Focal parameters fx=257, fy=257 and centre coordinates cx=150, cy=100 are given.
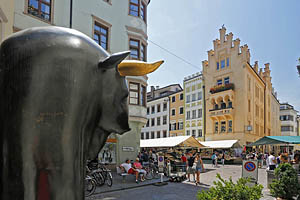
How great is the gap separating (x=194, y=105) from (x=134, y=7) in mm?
28049

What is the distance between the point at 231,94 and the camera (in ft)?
126

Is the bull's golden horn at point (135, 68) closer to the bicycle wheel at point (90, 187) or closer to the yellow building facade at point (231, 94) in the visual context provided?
the bicycle wheel at point (90, 187)

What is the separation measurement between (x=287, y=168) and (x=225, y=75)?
106 ft

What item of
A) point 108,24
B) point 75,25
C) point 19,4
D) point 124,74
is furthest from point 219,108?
point 124,74

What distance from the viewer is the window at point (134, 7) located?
2025 cm

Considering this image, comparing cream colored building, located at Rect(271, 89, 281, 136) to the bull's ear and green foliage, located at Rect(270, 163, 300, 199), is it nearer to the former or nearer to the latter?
green foliage, located at Rect(270, 163, 300, 199)

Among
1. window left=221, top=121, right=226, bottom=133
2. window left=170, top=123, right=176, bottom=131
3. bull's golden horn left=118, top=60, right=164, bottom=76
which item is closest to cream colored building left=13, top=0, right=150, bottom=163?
bull's golden horn left=118, top=60, right=164, bottom=76

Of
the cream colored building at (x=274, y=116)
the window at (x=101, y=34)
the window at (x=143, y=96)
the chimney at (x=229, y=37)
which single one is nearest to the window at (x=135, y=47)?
the window at (x=101, y=34)

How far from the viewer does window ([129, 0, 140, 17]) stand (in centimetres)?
2025

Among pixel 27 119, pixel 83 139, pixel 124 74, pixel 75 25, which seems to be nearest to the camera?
pixel 27 119

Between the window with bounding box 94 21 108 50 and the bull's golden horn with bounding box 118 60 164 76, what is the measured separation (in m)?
16.9

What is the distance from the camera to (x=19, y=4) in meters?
12.9

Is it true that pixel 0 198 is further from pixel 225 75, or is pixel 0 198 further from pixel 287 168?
pixel 225 75

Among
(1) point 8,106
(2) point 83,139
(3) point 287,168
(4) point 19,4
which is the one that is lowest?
(3) point 287,168
